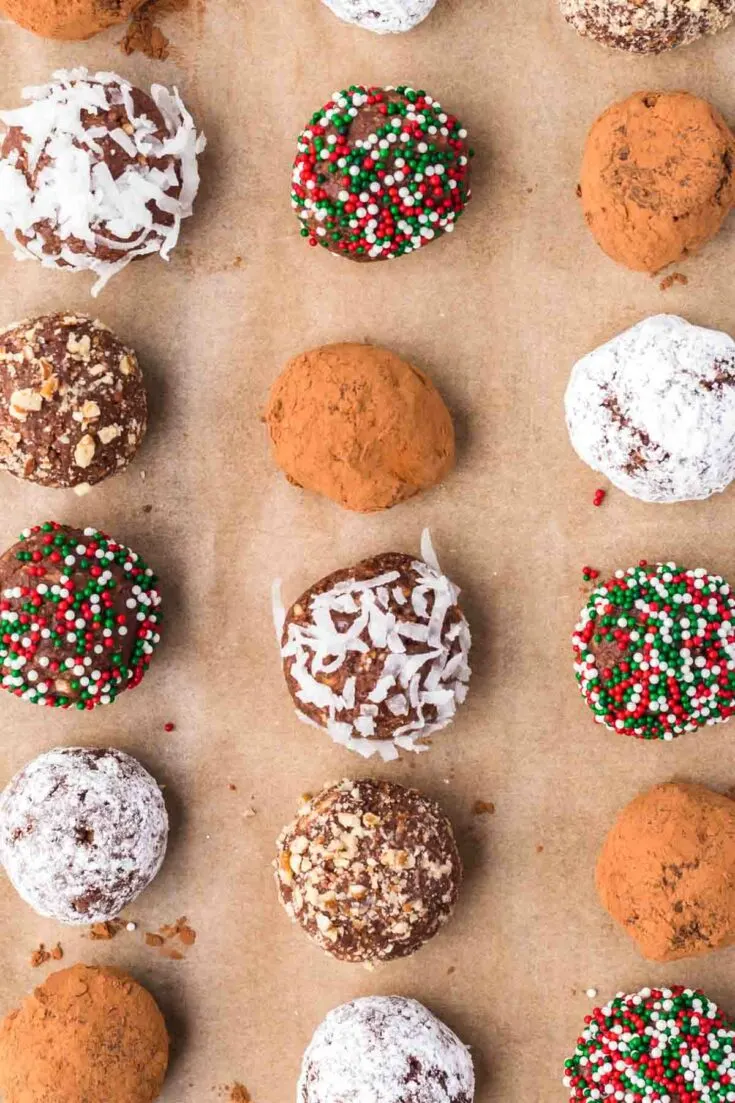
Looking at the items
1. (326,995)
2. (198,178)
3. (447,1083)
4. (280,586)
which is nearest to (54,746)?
(280,586)

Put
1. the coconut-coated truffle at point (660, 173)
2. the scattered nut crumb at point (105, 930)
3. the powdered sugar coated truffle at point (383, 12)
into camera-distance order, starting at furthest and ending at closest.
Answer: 1. the scattered nut crumb at point (105, 930)
2. the powdered sugar coated truffle at point (383, 12)
3. the coconut-coated truffle at point (660, 173)

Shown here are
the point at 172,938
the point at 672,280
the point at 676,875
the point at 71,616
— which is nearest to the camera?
the point at 676,875

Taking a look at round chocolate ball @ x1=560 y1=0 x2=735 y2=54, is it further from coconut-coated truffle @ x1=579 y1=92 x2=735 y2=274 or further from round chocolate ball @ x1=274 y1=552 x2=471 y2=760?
round chocolate ball @ x1=274 y1=552 x2=471 y2=760

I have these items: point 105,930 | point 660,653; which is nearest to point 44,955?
point 105,930

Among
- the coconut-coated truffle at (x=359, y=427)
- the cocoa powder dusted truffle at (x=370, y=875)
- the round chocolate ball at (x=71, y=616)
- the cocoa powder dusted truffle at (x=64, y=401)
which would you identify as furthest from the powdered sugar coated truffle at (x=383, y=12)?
the cocoa powder dusted truffle at (x=370, y=875)

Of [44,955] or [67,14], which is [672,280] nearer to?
[67,14]

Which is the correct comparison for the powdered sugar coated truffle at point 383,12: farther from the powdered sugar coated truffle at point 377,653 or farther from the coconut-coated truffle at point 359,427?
the powdered sugar coated truffle at point 377,653

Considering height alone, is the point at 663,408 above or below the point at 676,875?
above
